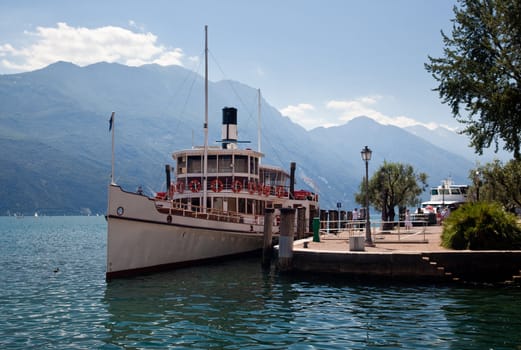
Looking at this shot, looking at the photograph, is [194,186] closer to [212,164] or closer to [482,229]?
[212,164]

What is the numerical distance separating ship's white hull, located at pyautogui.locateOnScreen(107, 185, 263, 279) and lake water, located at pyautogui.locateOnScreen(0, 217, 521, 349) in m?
0.98

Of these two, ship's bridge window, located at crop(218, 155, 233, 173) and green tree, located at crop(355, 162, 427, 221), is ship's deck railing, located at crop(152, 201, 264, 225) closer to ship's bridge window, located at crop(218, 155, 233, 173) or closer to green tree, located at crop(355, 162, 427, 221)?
ship's bridge window, located at crop(218, 155, 233, 173)

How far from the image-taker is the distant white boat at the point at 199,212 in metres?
22.0

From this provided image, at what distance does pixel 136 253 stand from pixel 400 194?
1899 inches

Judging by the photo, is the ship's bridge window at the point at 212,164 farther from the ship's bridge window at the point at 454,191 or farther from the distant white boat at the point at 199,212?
the ship's bridge window at the point at 454,191

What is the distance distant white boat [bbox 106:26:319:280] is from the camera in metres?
22.0

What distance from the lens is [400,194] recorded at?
65125mm

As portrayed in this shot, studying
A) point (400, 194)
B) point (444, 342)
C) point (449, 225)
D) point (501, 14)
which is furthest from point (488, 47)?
point (400, 194)

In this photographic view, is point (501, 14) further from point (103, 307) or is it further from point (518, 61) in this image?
point (103, 307)

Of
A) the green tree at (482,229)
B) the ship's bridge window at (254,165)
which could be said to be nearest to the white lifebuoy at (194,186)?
the ship's bridge window at (254,165)

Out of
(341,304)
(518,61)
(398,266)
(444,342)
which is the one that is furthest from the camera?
(518,61)

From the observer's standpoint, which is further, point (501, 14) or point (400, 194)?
point (400, 194)

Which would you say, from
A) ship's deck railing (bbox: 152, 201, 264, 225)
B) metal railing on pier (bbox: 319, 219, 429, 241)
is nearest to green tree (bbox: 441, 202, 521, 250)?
metal railing on pier (bbox: 319, 219, 429, 241)

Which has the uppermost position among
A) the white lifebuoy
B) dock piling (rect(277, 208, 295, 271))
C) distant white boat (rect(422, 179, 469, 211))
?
distant white boat (rect(422, 179, 469, 211))
